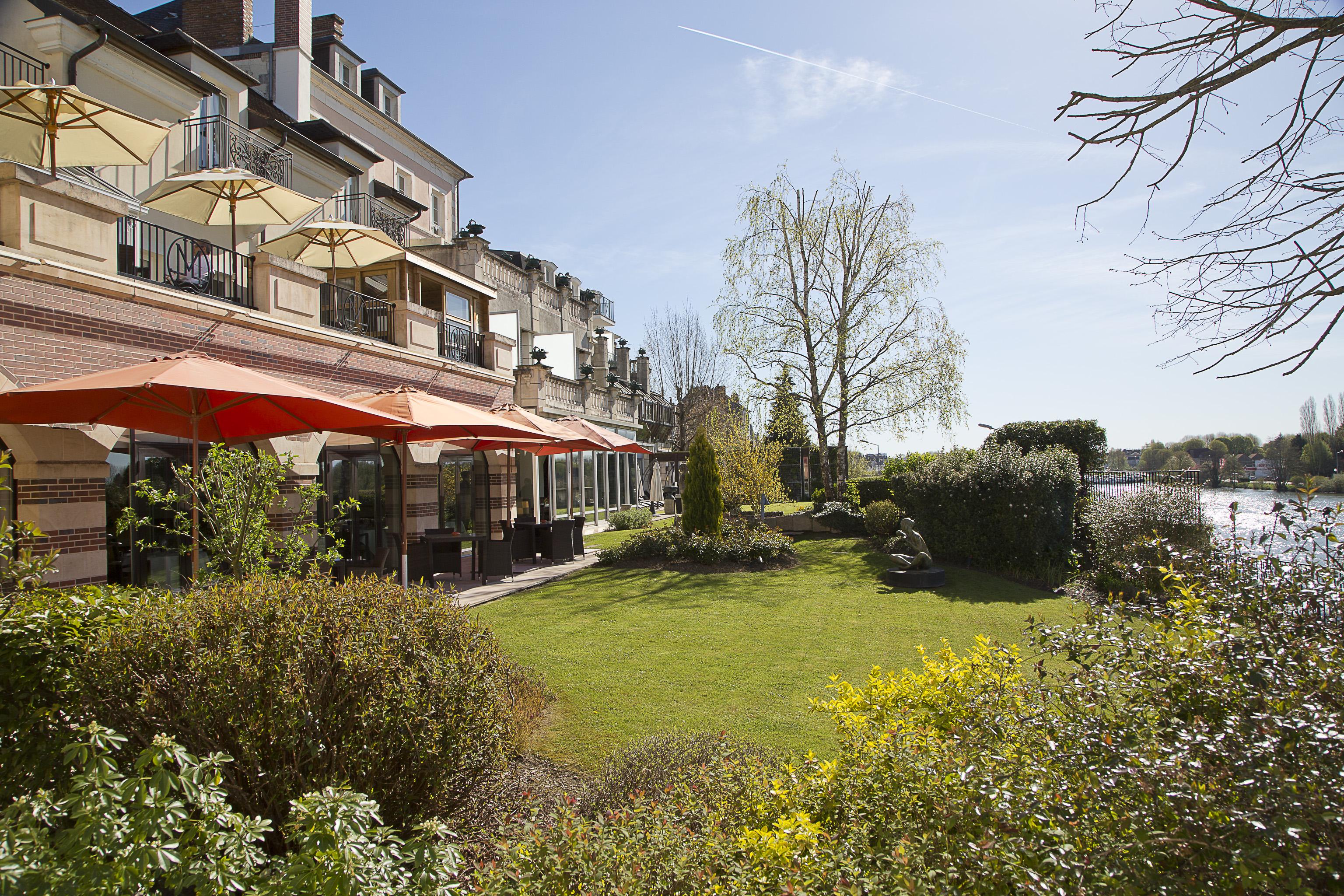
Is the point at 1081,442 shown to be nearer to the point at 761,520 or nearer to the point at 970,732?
A: the point at 761,520

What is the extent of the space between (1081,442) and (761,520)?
762cm

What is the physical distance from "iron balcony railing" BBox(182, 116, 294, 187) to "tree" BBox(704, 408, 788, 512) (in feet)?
40.0

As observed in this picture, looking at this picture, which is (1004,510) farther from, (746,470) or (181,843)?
(181,843)

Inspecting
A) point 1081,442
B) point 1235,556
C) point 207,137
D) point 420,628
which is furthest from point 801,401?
point 420,628

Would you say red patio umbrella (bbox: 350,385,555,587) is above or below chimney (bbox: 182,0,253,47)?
below

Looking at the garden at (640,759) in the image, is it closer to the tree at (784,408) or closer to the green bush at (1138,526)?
the green bush at (1138,526)

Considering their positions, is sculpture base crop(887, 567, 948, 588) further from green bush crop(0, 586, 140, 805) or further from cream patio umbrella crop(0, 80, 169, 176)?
cream patio umbrella crop(0, 80, 169, 176)

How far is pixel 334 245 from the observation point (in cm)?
1298

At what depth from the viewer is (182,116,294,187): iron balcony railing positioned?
1234 centimetres

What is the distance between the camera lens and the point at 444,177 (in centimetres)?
2261

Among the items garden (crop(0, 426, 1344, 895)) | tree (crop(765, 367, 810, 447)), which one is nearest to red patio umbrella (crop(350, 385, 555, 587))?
garden (crop(0, 426, 1344, 895))

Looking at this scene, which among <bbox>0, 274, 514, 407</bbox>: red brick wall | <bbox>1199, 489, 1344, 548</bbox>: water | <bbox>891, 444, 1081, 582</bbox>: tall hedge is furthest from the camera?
<bbox>891, 444, 1081, 582</bbox>: tall hedge

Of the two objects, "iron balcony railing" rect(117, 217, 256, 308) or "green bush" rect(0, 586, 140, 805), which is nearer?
"green bush" rect(0, 586, 140, 805)

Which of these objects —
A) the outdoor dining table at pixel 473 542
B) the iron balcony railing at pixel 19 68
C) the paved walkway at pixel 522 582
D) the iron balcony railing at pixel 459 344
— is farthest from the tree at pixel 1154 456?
the iron balcony railing at pixel 19 68
